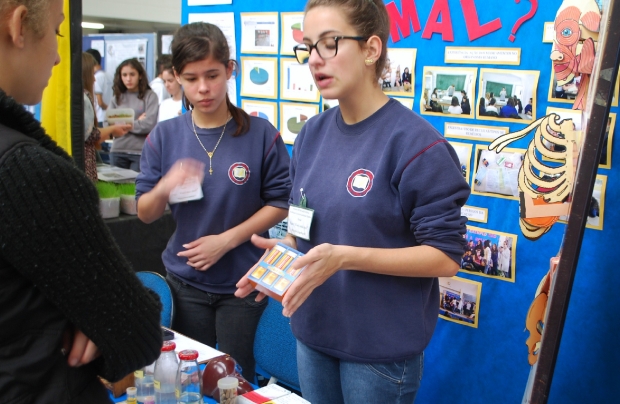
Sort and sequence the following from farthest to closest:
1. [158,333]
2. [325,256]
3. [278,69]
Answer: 1. [278,69]
2. [325,256]
3. [158,333]

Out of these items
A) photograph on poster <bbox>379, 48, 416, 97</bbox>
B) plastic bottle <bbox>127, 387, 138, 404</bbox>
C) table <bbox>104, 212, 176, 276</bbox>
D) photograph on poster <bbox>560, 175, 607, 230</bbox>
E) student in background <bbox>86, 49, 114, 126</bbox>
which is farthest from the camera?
student in background <bbox>86, 49, 114, 126</bbox>

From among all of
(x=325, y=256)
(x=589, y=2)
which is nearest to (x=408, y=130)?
(x=325, y=256)

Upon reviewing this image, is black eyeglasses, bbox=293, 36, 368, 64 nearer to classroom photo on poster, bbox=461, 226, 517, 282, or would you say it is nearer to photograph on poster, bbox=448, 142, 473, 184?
photograph on poster, bbox=448, 142, 473, 184

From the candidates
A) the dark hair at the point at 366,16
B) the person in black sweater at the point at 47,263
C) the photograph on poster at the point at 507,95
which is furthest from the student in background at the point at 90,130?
the person in black sweater at the point at 47,263

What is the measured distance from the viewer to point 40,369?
2.71 ft

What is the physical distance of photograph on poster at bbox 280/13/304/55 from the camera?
275 centimetres

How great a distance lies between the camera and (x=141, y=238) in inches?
147

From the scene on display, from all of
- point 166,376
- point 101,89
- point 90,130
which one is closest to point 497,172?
point 166,376

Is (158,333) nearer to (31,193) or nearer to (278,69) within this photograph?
(31,193)

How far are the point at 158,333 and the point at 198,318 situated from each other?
111cm

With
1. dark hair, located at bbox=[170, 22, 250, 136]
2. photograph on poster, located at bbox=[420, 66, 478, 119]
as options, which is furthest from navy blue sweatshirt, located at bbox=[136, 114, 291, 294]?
photograph on poster, located at bbox=[420, 66, 478, 119]

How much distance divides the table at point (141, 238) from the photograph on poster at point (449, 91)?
2208 mm

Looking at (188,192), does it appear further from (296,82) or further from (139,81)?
(139,81)

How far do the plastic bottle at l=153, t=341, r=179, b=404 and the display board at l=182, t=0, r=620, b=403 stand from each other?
50.4 inches
